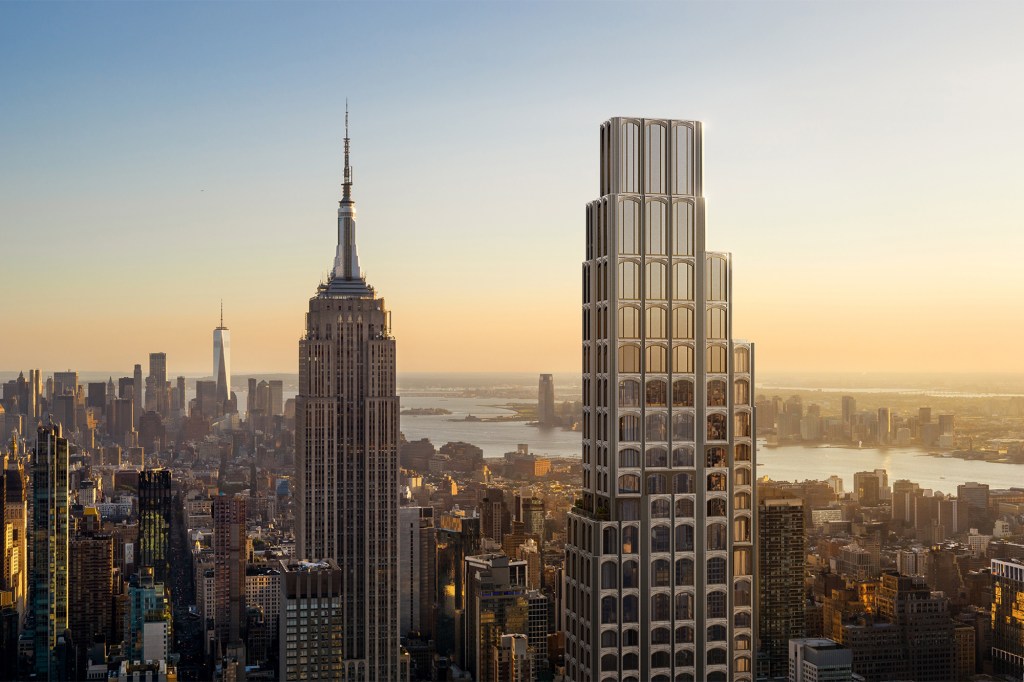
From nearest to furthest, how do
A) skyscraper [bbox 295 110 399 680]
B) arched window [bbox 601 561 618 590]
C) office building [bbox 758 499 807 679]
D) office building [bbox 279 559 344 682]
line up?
arched window [bbox 601 561 618 590]
office building [bbox 758 499 807 679]
office building [bbox 279 559 344 682]
skyscraper [bbox 295 110 399 680]

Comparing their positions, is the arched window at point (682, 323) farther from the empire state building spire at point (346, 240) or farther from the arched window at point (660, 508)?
the empire state building spire at point (346, 240)

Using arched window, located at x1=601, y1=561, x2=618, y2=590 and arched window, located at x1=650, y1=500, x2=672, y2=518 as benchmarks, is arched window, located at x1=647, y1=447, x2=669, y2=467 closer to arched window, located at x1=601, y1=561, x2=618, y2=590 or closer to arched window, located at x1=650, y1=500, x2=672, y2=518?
arched window, located at x1=650, y1=500, x2=672, y2=518

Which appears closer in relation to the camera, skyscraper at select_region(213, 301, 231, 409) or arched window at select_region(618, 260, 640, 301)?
arched window at select_region(618, 260, 640, 301)

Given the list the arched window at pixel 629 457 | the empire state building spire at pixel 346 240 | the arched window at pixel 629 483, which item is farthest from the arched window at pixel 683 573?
the empire state building spire at pixel 346 240

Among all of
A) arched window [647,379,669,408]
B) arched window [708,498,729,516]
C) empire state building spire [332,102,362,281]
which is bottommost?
arched window [708,498,729,516]

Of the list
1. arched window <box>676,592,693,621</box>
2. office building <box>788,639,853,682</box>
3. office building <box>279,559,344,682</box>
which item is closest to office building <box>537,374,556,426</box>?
arched window <box>676,592,693,621</box>

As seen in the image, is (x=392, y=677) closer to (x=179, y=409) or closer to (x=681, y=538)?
(x=179, y=409)

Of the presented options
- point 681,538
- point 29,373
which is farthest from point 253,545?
point 681,538
